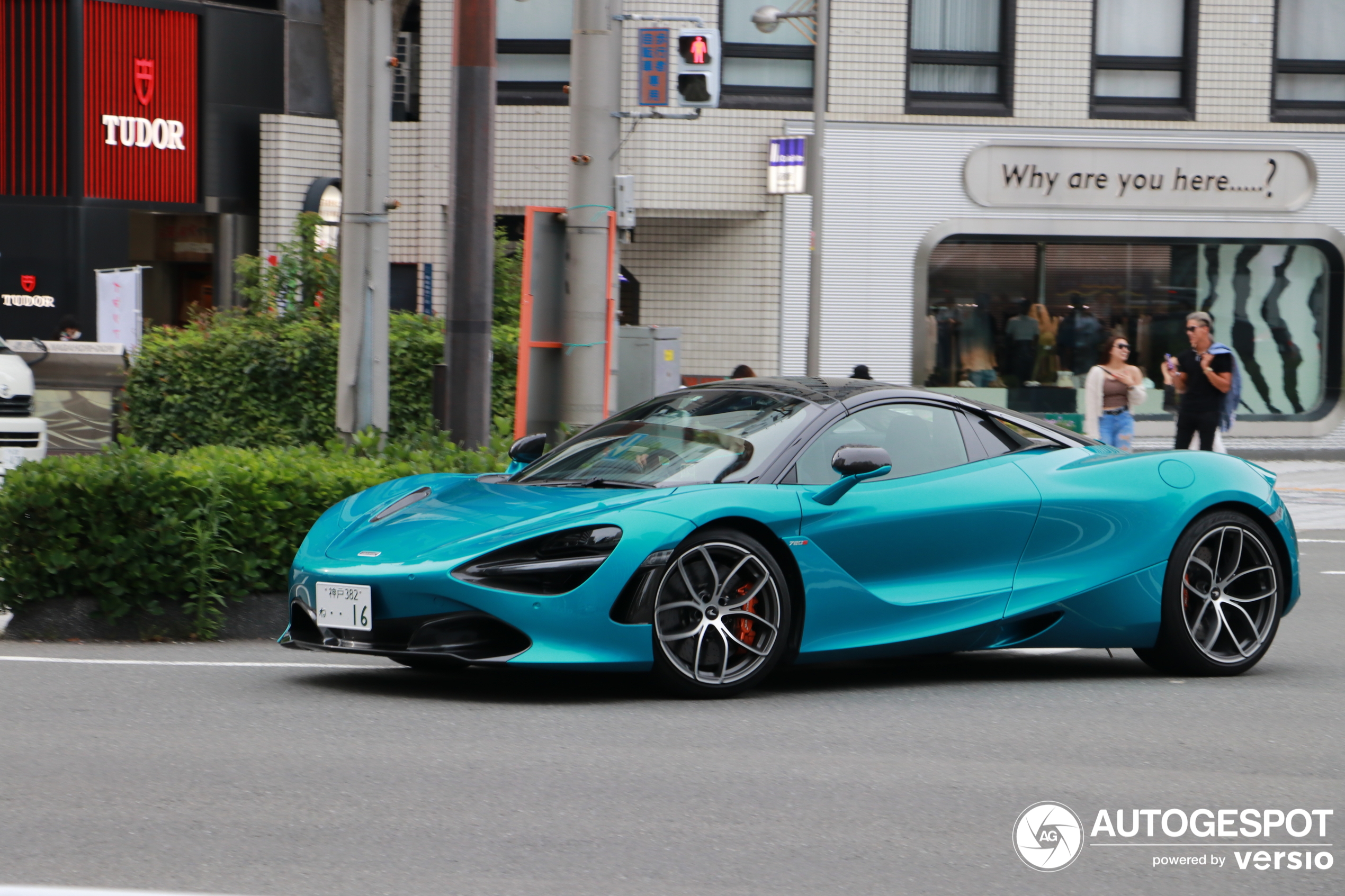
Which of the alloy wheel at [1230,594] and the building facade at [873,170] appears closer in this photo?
the alloy wheel at [1230,594]

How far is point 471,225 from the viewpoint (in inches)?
380

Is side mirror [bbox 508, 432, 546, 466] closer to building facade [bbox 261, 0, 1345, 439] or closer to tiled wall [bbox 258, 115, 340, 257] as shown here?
building facade [bbox 261, 0, 1345, 439]

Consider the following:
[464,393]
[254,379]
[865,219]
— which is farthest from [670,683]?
[865,219]

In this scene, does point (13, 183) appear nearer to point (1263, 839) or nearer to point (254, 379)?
point (254, 379)

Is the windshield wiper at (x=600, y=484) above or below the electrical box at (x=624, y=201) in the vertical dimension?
below

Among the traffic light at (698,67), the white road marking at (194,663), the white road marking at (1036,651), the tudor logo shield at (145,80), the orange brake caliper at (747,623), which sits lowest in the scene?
the white road marking at (1036,651)

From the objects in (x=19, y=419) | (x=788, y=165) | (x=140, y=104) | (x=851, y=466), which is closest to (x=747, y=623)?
(x=851, y=466)

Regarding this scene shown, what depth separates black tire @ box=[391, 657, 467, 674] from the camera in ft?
20.2

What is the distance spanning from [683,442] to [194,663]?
2378 mm

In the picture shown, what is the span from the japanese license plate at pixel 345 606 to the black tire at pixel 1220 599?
3343 millimetres

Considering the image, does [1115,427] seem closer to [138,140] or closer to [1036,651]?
[1036,651]

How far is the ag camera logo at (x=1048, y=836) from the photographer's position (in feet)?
14.3

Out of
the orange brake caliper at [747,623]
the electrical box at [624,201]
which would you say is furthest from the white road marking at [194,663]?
the electrical box at [624,201]

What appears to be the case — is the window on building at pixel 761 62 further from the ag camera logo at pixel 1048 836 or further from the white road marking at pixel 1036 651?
the ag camera logo at pixel 1048 836
